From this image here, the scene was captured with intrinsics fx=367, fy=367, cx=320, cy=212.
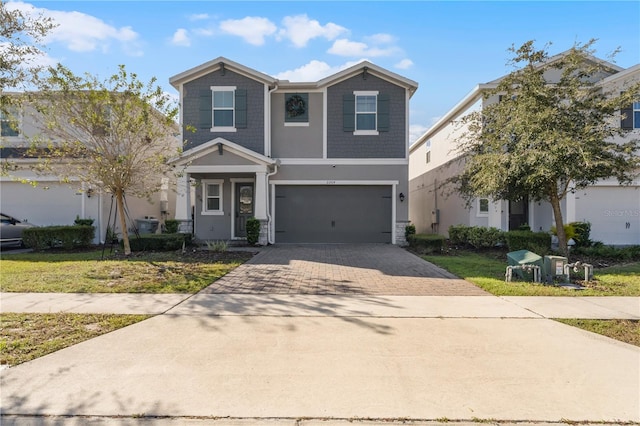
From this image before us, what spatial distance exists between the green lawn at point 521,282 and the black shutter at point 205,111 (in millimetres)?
9909

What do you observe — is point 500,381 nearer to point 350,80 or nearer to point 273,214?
point 273,214

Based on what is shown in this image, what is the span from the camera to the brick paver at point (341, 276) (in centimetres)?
706

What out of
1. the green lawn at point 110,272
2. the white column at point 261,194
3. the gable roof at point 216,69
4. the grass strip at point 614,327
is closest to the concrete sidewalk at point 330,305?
the grass strip at point 614,327

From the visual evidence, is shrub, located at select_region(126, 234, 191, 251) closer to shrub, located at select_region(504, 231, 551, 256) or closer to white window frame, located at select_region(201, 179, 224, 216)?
white window frame, located at select_region(201, 179, 224, 216)

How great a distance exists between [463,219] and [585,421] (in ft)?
43.0

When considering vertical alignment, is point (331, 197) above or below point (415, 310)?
above

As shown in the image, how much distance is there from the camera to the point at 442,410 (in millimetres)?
2990

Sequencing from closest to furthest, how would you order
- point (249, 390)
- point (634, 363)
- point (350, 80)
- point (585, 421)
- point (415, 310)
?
point (585, 421) < point (249, 390) < point (634, 363) < point (415, 310) < point (350, 80)

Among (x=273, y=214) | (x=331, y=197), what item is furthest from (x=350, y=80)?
(x=273, y=214)

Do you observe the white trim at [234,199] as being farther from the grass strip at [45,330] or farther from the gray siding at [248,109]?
the grass strip at [45,330]

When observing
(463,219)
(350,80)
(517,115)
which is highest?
(350,80)

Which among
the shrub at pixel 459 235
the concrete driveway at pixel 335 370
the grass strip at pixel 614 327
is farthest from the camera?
the shrub at pixel 459 235

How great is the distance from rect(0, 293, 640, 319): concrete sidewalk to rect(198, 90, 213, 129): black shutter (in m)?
9.51

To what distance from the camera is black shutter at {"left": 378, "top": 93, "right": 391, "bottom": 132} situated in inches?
578
